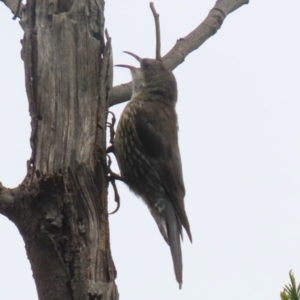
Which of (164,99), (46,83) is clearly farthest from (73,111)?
(164,99)

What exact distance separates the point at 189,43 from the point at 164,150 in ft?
2.58

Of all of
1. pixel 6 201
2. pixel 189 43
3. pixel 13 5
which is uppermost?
pixel 13 5

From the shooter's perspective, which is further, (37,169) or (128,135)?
(128,135)

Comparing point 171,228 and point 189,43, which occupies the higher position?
point 189,43

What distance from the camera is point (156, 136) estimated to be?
4879 mm

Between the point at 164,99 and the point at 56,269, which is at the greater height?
the point at 164,99

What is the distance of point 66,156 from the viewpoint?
3.17 meters

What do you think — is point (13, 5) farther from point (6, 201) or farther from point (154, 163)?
point (6, 201)

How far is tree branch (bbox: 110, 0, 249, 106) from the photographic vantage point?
4.77 metres

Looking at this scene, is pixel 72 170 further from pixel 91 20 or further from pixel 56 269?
pixel 91 20

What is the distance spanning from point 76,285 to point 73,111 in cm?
87

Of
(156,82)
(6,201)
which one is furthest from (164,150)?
(6,201)

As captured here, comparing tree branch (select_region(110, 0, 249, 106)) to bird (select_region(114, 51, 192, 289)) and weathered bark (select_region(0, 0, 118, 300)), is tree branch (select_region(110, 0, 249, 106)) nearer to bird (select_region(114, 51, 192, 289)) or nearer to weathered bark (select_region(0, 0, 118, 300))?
bird (select_region(114, 51, 192, 289))

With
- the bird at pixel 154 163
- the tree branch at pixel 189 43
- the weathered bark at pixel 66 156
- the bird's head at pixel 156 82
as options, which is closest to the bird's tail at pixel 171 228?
the bird at pixel 154 163
